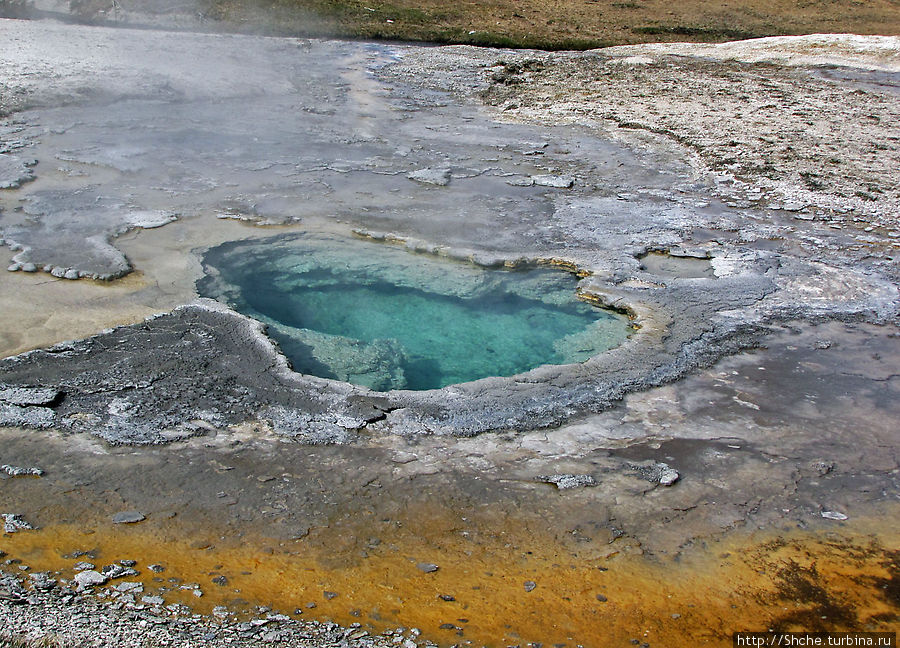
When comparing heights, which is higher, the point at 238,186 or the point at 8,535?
the point at 238,186

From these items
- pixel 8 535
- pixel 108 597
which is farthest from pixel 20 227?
pixel 108 597

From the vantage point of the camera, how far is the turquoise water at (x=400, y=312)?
14.9 feet

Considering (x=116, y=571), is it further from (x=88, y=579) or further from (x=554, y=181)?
(x=554, y=181)

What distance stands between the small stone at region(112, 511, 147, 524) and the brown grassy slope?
13590 mm

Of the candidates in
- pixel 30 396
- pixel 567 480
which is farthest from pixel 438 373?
pixel 30 396

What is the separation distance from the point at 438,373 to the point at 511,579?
5.88ft

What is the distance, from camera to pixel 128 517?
3.08 meters

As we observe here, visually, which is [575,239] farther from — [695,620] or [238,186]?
[695,620]

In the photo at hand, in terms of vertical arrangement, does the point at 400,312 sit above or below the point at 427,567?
above

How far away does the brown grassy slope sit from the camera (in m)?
15.7

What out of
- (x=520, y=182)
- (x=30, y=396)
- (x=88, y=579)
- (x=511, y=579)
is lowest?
(x=511, y=579)

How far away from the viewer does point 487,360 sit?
468cm

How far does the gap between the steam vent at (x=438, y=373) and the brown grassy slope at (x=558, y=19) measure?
6672 mm

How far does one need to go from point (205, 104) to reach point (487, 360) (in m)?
6.31
